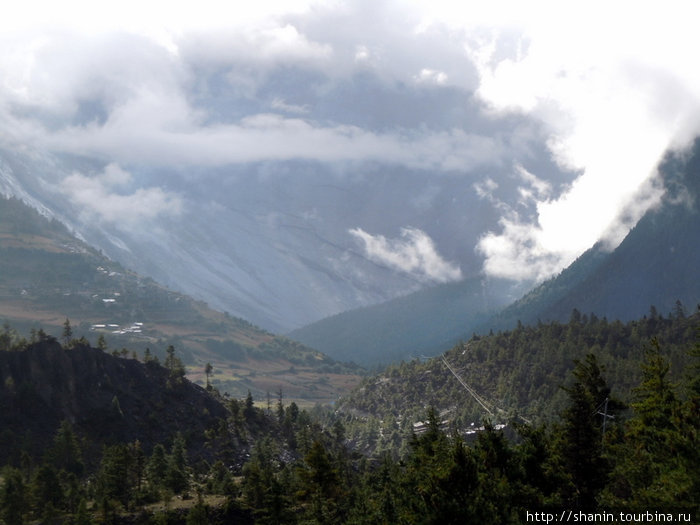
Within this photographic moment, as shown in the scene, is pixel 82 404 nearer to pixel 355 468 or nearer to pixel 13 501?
pixel 355 468

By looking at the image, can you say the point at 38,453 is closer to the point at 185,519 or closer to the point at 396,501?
the point at 185,519

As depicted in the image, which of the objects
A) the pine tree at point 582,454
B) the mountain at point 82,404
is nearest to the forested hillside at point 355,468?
the pine tree at point 582,454

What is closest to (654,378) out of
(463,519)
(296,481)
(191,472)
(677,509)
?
(677,509)

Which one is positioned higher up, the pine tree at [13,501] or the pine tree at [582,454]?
the pine tree at [582,454]

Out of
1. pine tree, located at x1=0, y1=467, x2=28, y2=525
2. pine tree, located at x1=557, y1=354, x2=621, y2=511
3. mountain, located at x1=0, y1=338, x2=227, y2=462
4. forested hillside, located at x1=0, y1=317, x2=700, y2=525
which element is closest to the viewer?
forested hillside, located at x1=0, y1=317, x2=700, y2=525

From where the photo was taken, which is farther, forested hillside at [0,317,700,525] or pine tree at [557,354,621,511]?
pine tree at [557,354,621,511]

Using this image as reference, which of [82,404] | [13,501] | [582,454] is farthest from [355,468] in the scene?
[582,454]

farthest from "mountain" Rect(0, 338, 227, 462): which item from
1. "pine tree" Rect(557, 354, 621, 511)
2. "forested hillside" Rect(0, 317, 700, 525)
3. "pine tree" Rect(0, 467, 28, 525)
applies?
"pine tree" Rect(557, 354, 621, 511)

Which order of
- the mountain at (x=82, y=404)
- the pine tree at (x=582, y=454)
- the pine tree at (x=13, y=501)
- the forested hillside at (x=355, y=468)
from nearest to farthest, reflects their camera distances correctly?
the forested hillside at (x=355, y=468), the pine tree at (x=582, y=454), the pine tree at (x=13, y=501), the mountain at (x=82, y=404)

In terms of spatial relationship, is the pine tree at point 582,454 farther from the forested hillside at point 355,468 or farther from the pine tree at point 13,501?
the pine tree at point 13,501

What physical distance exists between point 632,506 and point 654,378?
20.3 meters

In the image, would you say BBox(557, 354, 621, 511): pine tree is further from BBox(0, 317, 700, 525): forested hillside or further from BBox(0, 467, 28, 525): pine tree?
BBox(0, 467, 28, 525): pine tree

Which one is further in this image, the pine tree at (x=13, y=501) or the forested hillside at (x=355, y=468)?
the pine tree at (x=13, y=501)

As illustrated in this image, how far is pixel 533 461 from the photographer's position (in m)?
90.7
